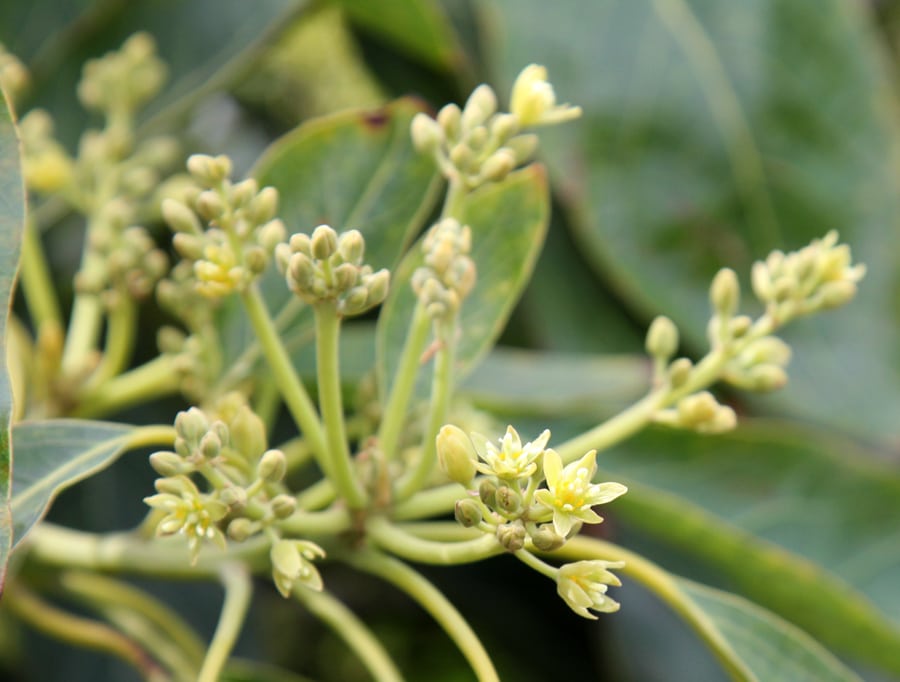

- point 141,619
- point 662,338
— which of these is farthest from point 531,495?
point 141,619

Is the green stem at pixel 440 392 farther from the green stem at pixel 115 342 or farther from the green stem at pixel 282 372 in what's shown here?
the green stem at pixel 115 342

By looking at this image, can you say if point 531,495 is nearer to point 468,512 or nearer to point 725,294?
point 468,512

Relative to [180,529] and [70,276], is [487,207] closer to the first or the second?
[180,529]

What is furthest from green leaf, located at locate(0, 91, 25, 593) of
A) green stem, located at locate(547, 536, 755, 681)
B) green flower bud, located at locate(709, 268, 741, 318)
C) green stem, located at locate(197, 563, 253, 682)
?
green flower bud, located at locate(709, 268, 741, 318)

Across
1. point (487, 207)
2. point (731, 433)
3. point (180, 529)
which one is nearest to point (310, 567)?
point (180, 529)

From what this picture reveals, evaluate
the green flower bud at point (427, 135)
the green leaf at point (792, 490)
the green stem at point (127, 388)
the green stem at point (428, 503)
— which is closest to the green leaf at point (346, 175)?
the green stem at point (127, 388)

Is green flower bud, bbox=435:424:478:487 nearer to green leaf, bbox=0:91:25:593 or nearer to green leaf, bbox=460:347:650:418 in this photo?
green leaf, bbox=0:91:25:593

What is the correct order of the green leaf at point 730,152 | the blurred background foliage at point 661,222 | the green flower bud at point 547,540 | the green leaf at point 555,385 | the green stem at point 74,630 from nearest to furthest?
the green flower bud at point 547,540 → the green stem at point 74,630 → the green leaf at point 555,385 → the blurred background foliage at point 661,222 → the green leaf at point 730,152
